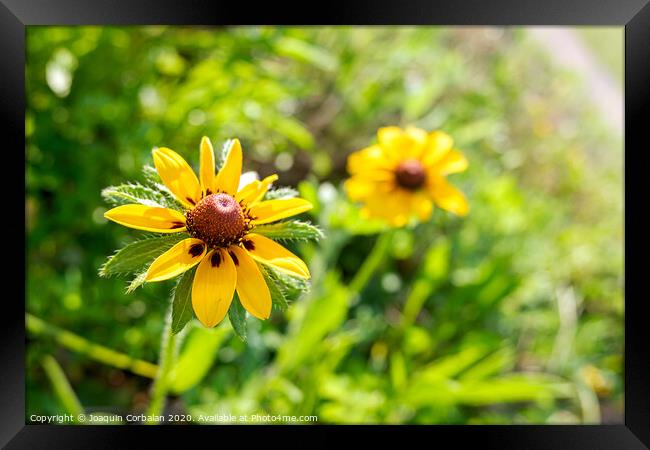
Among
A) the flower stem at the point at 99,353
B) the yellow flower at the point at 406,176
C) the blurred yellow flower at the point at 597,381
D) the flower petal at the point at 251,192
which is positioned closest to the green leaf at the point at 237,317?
the flower petal at the point at 251,192

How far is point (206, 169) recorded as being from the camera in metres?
0.72

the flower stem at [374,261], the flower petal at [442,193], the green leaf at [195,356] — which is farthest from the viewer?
the flower stem at [374,261]

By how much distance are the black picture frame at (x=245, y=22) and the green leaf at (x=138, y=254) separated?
0.36 metres

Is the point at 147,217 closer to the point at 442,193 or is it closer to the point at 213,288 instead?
the point at 213,288

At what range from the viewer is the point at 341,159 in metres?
2.25

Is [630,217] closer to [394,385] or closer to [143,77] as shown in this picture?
[394,385]

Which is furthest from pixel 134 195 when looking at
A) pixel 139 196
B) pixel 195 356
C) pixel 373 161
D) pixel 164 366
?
pixel 373 161

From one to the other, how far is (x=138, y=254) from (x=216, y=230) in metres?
0.10

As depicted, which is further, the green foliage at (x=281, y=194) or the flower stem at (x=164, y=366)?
the flower stem at (x=164, y=366)

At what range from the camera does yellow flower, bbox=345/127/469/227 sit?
1391mm

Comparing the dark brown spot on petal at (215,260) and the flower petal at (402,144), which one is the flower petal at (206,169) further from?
the flower petal at (402,144)

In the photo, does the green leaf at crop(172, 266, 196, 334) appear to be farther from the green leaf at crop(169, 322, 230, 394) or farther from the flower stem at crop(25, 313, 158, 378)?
the flower stem at crop(25, 313, 158, 378)

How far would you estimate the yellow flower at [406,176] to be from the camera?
139cm

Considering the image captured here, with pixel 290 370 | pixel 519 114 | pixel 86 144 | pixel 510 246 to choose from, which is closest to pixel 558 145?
pixel 519 114
